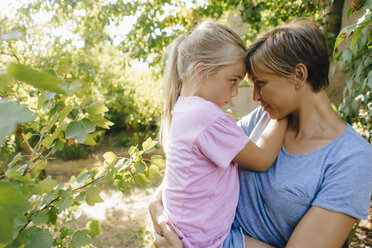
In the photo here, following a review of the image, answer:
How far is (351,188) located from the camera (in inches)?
46.7

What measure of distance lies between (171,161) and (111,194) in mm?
5250

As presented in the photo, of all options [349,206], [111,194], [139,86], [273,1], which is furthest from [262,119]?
[139,86]

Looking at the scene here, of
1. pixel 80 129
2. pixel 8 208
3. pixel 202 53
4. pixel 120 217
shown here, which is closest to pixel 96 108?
pixel 80 129

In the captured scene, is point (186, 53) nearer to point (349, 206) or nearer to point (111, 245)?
point (349, 206)

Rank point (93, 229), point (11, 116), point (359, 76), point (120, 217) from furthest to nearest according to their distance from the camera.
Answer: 1. point (120, 217)
2. point (359, 76)
3. point (93, 229)
4. point (11, 116)

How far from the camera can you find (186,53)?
1657mm

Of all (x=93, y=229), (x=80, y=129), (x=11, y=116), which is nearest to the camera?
(x=11, y=116)

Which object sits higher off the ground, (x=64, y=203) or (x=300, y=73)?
(x=300, y=73)

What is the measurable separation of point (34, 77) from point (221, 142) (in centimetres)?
112

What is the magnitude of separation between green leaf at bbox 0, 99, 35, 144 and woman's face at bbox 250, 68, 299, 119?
1.24m

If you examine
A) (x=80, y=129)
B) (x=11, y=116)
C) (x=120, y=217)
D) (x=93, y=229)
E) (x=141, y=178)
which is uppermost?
(x=11, y=116)

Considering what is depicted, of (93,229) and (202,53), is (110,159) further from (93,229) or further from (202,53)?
(202,53)

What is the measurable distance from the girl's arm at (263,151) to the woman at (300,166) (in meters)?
0.06

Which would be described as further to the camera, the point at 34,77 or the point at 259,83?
the point at 259,83
